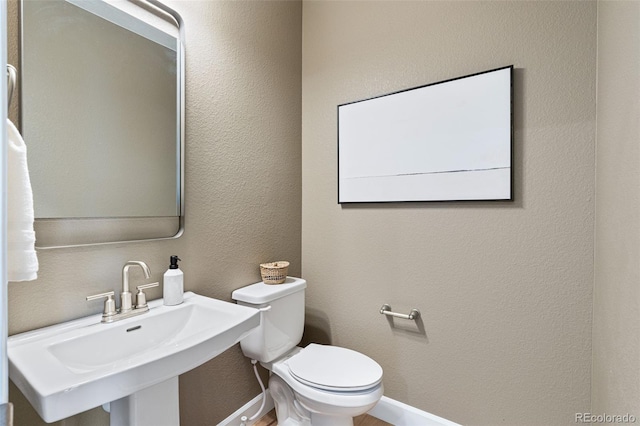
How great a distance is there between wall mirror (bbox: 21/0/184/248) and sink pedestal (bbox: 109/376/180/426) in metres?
0.55

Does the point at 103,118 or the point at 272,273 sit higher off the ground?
the point at 103,118

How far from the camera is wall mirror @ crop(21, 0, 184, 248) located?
98 centimetres

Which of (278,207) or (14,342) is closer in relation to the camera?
(14,342)

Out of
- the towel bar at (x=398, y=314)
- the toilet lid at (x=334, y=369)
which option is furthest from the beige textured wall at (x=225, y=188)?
the towel bar at (x=398, y=314)

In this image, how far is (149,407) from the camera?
88 cm

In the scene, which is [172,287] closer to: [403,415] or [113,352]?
[113,352]

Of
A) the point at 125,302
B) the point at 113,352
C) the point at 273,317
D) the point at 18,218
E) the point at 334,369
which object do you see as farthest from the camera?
the point at 273,317

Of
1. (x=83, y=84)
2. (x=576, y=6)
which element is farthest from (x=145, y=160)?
(x=576, y=6)

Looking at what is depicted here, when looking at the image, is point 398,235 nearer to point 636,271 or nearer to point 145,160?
point 636,271

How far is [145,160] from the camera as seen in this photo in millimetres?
1252

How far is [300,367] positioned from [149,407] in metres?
0.70

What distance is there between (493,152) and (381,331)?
3.55 ft

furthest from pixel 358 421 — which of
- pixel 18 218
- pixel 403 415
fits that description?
pixel 18 218

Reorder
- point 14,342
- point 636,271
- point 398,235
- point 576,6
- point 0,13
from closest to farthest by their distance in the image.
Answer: point 0,13 → point 636,271 → point 14,342 → point 576,6 → point 398,235
